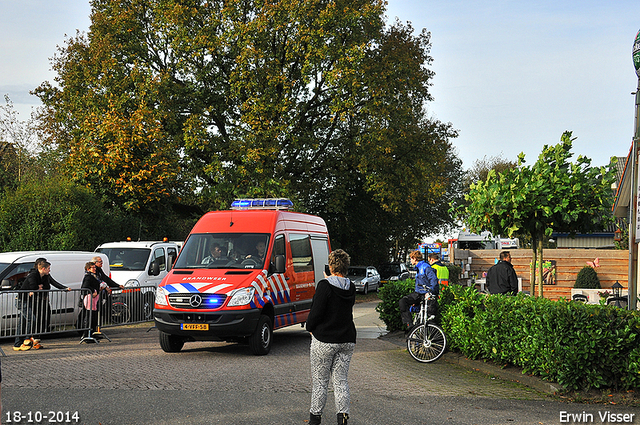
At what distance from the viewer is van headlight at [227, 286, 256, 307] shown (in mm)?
10797

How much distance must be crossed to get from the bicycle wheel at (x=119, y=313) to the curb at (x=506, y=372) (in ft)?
26.2

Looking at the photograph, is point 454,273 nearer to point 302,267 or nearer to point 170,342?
point 302,267

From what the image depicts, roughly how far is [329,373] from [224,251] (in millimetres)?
6010

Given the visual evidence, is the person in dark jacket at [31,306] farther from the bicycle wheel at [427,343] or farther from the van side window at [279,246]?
the bicycle wheel at [427,343]

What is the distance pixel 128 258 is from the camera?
18.4 meters

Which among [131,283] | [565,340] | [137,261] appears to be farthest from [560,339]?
[137,261]

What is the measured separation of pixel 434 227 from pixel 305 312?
3447 centimetres

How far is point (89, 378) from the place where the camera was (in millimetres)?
8844

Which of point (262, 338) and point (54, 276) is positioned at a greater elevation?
point (54, 276)

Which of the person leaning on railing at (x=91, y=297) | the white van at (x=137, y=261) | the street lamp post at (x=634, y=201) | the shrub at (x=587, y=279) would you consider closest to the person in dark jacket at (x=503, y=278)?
the street lamp post at (x=634, y=201)

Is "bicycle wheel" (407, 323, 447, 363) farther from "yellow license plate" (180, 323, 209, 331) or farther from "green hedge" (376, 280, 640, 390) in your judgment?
"yellow license plate" (180, 323, 209, 331)

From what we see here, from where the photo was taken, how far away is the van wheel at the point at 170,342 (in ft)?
37.7

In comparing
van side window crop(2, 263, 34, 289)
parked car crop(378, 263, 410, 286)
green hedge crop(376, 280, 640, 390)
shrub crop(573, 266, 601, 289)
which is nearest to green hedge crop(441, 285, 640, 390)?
green hedge crop(376, 280, 640, 390)

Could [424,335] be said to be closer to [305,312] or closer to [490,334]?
[490,334]
